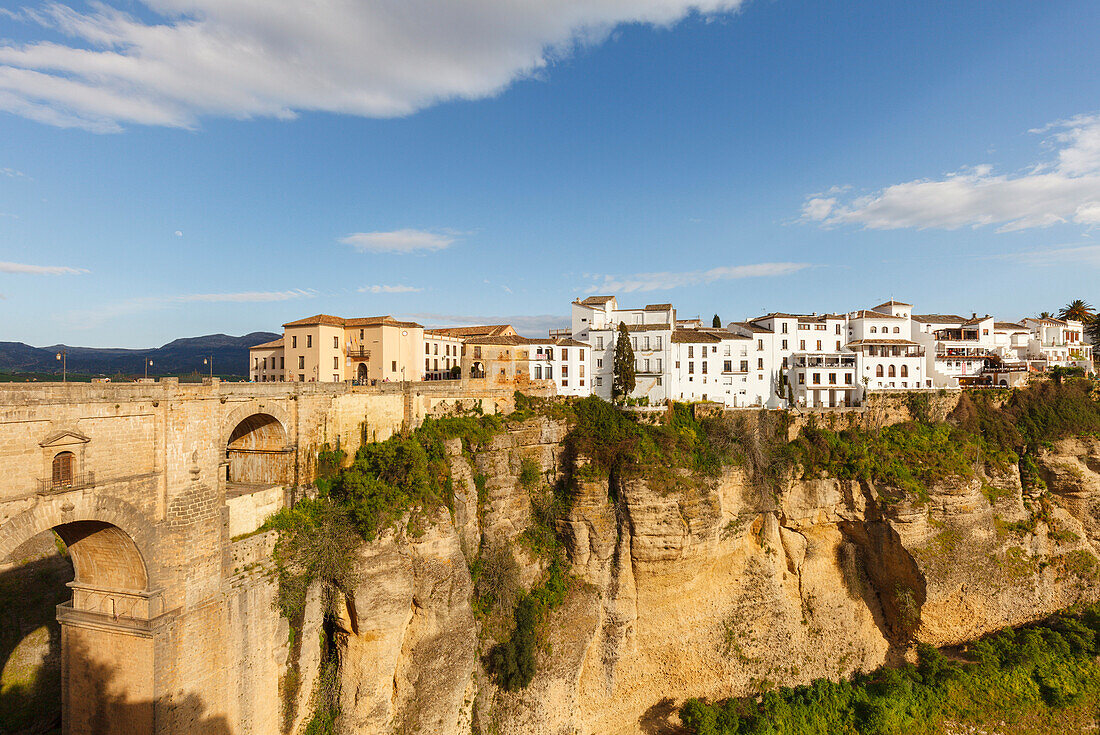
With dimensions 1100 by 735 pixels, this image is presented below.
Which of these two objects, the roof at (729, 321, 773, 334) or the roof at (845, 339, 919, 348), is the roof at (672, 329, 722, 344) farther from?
the roof at (845, 339, 919, 348)

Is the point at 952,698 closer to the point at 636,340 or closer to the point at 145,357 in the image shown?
the point at 636,340

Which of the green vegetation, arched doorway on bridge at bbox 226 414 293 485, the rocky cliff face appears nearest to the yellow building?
arched doorway on bridge at bbox 226 414 293 485

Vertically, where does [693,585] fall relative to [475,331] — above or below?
below

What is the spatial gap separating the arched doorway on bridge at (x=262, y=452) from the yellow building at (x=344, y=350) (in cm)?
984

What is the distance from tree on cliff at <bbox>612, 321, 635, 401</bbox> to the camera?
32.7 m

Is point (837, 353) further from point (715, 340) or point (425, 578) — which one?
point (425, 578)

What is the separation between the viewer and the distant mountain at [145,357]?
66.9 m

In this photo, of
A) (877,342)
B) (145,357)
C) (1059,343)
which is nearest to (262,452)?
(877,342)

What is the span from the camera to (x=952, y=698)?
26812mm

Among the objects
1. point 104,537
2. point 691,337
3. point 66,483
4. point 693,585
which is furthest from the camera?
point 691,337

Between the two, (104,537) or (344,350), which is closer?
(104,537)

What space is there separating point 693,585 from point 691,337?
1669 centimetres

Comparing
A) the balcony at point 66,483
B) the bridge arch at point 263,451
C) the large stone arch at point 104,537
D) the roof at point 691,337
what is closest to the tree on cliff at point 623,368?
the roof at point 691,337

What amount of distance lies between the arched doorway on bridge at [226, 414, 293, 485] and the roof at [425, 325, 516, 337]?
16.6m
